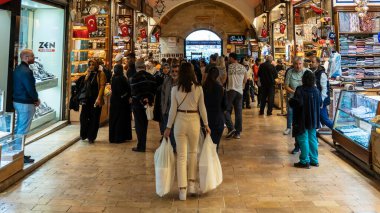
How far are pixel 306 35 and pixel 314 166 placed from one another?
220 inches

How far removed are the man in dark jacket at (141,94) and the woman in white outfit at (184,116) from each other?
6.49 feet

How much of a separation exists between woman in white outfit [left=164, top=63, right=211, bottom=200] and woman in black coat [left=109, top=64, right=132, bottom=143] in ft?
8.55

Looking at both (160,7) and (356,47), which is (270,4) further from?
(160,7)

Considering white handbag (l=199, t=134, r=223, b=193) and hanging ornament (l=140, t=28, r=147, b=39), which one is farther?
hanging ornament (l=140, t=28, r=147, b=39)

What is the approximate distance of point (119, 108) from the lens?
20.5ft

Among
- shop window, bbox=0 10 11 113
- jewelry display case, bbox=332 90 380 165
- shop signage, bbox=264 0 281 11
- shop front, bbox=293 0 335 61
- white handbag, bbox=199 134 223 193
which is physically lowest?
white handbag, bbox=199 134 223 193

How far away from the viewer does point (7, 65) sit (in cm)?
534

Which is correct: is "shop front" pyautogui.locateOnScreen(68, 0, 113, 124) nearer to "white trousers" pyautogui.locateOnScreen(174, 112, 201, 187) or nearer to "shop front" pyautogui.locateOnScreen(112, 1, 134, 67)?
"shop front" pyautogui.locateOnScreen(112, 1, 134, 67)

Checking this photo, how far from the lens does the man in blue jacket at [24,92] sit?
4.63 m

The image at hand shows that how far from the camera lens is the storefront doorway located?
21.7 meters

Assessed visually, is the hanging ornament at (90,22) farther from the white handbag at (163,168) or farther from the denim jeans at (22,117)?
the white handbag at (163,168)

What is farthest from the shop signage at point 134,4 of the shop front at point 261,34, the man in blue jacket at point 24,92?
the man in blue jacket at point 24,92

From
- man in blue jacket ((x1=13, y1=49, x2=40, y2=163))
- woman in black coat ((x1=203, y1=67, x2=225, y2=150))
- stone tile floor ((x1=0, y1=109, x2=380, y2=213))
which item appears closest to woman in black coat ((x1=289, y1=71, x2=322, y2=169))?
stone tile floor ((x1=0, y1=109, x2=380, y2=213))

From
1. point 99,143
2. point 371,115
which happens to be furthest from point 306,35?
point 99,143
